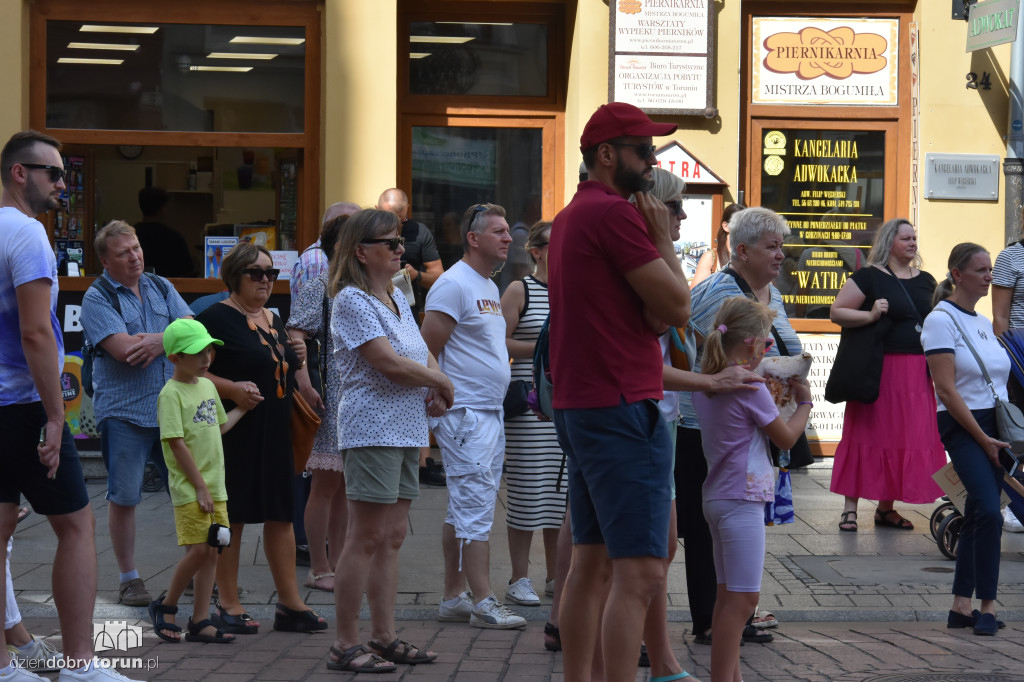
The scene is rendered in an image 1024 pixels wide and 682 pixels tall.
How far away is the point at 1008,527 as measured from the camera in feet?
29.4

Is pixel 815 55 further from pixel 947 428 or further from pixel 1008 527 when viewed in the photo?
pixel 947 428

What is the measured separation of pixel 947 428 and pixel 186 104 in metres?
6.90

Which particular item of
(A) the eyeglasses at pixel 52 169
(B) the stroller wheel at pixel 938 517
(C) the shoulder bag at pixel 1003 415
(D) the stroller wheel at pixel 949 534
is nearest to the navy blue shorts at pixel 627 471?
(A) the eyeglasses at pixel 52 169

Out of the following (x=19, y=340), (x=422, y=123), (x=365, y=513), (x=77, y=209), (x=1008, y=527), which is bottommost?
(x=1008, y=527)

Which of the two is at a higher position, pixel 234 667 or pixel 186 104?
A: pixel 186 104

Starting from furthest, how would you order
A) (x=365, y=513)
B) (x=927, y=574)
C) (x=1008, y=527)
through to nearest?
(x=1008, y=527) → (x=927, y=574) → (x=365, y=513)

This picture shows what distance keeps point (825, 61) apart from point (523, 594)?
6412 millimetres

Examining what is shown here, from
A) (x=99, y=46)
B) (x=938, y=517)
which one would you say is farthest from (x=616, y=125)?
(x=99, y=46)

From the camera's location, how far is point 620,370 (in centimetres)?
415

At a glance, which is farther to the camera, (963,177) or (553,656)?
(963,177)

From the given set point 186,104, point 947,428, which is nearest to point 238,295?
point 947,428

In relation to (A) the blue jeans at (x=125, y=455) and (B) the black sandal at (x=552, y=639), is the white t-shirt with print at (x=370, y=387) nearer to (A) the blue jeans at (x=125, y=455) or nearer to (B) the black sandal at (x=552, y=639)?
(B) the black sandal at (x=552, y=639)

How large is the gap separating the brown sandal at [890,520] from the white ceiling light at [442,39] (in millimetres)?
5391

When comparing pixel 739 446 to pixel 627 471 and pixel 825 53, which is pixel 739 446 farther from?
pixel 825 53
